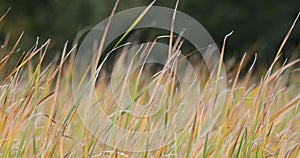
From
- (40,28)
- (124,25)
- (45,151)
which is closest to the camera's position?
(45,151)

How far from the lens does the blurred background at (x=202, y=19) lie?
280 inches

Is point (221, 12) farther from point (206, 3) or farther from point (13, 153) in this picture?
point (13, 153)

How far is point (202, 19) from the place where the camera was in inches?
293

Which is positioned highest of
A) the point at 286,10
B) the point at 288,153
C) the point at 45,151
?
the point at 286,10

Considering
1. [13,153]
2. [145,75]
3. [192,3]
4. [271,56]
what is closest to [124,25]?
[192,3]

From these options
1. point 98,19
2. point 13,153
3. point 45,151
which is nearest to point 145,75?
point 13,153

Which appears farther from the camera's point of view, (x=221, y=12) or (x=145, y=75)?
(x=221, y=12)

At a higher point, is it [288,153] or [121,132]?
[121,132]

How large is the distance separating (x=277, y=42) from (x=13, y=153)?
5912 millimetres

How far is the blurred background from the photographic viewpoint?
7.12 m

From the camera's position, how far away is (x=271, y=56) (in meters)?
Answer: 7.62

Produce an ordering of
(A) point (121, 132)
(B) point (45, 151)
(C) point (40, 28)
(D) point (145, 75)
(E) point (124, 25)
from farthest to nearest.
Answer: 1. (C) point (40, 28)
2. (E) point (124, 25)
3. (D) point (145, 75)
4. (A) point (121, 132)
5. (B) point (45, 151)

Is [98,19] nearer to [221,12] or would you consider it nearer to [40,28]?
[40,28]

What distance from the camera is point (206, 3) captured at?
24.6 ft
